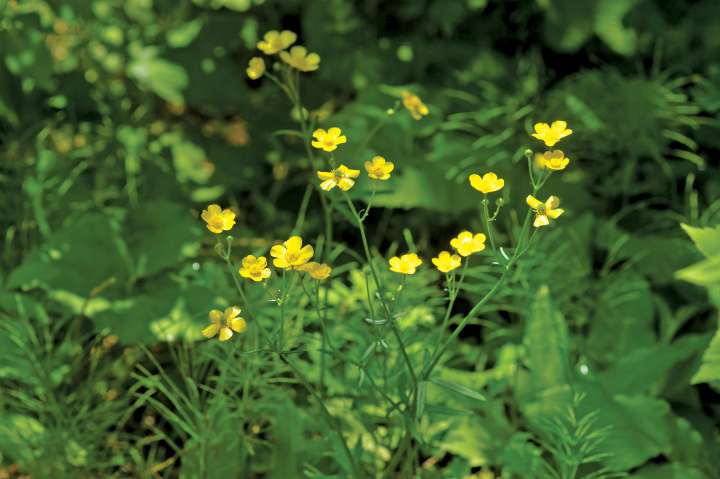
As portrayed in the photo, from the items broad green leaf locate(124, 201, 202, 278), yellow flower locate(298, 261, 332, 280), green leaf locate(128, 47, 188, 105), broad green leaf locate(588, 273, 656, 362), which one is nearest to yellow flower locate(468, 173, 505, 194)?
yellow flower locate(298, 261, 332, 280)

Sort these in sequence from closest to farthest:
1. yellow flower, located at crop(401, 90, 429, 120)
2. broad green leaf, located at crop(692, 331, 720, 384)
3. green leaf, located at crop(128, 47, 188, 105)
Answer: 1. broad green leaf, located at crop(692, 331, 720, 384)
2. yellow flower, located at crop(401, 90, 429, 120)
3. green leaf, located at crop(128, 47, 188, 105)

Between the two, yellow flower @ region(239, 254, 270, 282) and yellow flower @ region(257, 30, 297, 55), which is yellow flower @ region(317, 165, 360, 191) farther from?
yellow flower @ region(257, 30, 297, 55)

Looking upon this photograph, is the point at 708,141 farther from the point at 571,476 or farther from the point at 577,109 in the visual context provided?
the point at 571,476

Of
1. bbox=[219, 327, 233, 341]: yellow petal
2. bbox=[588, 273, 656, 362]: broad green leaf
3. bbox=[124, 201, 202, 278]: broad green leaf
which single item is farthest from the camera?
bbox=[124, 201, 202, 278]: broad green leaf

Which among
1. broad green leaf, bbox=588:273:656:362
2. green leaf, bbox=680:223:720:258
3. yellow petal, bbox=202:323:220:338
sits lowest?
broad green leaf, bbox=588:273:656:362

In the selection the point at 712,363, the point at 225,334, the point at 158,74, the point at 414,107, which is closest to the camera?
the point at 225,334

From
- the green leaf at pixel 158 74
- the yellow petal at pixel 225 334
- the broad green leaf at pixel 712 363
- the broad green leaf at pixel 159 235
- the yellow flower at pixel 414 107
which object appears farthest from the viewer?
the green leaf at pixel 158 74

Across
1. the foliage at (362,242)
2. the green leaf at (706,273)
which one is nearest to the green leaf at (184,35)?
the foliage at (362,242)

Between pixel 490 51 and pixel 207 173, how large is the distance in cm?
67

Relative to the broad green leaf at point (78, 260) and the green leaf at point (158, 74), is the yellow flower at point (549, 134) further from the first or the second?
the green leaf at point (158, 74)

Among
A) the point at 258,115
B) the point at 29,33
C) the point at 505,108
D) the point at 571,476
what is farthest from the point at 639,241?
the point at 29,33

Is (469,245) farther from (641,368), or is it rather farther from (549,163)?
(641,368)

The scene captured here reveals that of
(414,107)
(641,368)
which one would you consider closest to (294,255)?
(414,107)

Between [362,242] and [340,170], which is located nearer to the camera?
[340,170]
